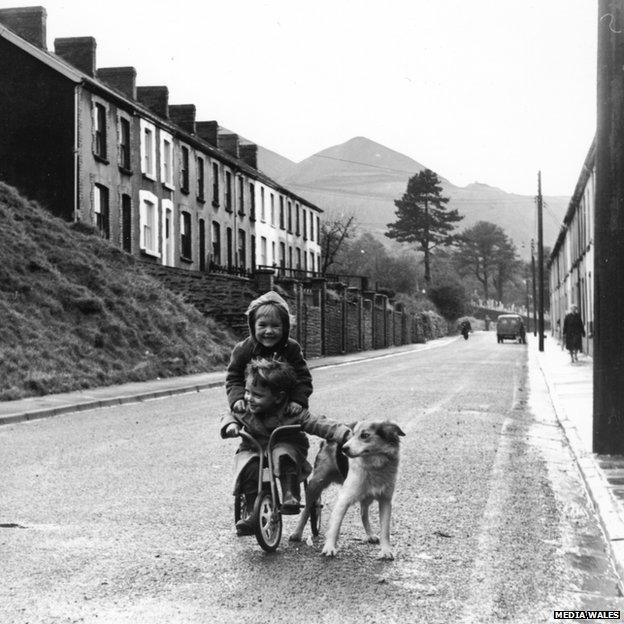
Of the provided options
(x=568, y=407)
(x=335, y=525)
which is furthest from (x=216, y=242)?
(x=335, y=525)

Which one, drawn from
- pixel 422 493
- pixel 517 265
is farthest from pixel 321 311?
pixel 517 265

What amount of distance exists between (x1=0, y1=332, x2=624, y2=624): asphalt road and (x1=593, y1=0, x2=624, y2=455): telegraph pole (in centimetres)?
72

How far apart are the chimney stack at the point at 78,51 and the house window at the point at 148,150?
2982 millimetres

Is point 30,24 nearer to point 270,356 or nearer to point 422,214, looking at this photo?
point 270,356

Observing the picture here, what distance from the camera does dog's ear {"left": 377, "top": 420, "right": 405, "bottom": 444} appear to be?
5043 mm

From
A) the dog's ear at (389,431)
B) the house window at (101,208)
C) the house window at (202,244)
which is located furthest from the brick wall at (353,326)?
the dog's ear at (389,431)

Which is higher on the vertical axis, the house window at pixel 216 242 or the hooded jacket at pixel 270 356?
the house window at pixel 216 242

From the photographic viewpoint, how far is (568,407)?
47.8ft

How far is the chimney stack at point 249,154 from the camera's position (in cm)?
5372

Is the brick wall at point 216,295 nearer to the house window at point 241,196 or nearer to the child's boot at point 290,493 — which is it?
the house window at point 241,196

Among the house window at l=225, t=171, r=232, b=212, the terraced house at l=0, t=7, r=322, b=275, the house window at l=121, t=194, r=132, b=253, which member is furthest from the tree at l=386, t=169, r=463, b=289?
the house window at l=121, t=194, r=132, b=253

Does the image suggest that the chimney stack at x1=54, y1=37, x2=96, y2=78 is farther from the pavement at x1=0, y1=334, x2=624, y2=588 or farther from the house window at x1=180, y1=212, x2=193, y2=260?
the pavement at x1=0, y1=334, x2=624, y2=588

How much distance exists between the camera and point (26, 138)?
31.1 m

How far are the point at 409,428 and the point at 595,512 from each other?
5.26 meters
